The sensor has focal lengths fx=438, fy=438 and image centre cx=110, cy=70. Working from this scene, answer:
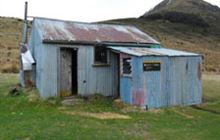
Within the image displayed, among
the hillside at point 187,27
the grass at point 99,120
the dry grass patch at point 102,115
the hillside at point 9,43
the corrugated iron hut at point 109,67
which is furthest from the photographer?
the hillside at point 187,27

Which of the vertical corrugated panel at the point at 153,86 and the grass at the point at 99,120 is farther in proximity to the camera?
the vertical corrugated panel at the point at 153,86

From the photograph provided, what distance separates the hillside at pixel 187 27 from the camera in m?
74.0

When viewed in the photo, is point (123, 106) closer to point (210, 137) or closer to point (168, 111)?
point (168, 111)

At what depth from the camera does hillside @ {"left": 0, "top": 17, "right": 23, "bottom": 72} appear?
38797 mm

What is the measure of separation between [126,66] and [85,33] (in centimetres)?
338

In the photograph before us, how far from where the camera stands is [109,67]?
2183cm

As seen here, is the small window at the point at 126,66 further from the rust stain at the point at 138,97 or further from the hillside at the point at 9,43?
the hillside at the point at 9,43

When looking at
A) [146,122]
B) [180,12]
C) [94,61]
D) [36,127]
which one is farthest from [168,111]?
[180,12]

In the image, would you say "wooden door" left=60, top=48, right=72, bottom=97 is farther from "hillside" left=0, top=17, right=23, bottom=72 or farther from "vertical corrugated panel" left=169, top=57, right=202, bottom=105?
"hillside" left=0, top=17, right=23, bottom=72

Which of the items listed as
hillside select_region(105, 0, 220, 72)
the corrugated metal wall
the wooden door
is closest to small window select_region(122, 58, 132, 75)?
the corrugated metal wall

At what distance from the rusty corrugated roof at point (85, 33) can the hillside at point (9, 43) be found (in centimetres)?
1511

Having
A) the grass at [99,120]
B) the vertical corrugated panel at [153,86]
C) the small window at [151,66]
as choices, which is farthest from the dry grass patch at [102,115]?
the small window at [151,66]

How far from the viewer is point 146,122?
1631cm

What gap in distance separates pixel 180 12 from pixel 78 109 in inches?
3517
